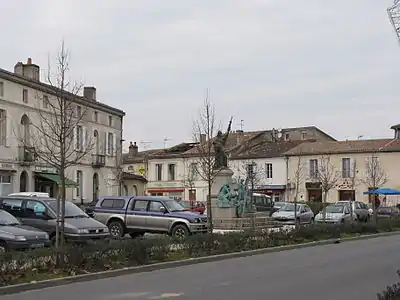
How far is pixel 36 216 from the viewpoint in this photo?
20.1 m

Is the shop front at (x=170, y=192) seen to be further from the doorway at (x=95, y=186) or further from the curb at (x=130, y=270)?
the curb at (x=130, y=270)

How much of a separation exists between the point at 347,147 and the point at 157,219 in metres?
42.7

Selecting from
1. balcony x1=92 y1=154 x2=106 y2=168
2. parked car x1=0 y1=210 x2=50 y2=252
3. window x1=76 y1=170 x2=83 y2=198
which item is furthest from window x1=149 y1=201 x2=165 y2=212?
balcony x1=92 y1=154 x2=106 y2=168

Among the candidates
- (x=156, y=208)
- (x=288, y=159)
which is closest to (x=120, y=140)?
(x=288, y=159)

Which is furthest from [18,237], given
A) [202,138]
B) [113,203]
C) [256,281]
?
[202,138]

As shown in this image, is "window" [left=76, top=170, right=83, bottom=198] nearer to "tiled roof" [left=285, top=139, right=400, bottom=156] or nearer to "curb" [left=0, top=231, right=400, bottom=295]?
"tiled roof" [left=285, top=139, right=400, bottom=156]

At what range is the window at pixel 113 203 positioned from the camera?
987 inches

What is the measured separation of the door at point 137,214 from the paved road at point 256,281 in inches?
263

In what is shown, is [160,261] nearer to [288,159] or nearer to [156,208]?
[156,208]

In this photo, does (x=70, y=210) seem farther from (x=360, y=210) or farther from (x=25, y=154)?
(x=360, y=210)

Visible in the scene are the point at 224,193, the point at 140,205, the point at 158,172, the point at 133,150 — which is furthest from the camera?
the point at 133,150

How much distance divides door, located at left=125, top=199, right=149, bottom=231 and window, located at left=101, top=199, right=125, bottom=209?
37cm

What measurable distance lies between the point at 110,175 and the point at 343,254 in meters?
33.9

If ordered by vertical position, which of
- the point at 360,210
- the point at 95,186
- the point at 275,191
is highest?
the point at 95,186
